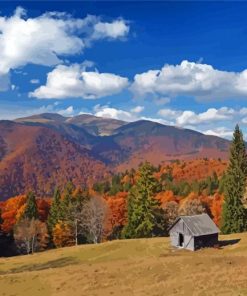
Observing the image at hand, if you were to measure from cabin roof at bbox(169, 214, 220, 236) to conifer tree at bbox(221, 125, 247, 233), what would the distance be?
544 inches

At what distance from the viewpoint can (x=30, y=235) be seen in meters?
97.2

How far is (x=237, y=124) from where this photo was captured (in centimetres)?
9006

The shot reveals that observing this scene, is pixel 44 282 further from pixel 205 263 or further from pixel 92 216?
pixel 92 216

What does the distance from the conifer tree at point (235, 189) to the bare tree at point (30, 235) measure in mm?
42792

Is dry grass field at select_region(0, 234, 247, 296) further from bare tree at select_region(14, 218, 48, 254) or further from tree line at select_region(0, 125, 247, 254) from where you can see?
bare tree at select_region(14, 218, 48, 254)

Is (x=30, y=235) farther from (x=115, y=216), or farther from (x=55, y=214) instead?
(x=115, y=216)

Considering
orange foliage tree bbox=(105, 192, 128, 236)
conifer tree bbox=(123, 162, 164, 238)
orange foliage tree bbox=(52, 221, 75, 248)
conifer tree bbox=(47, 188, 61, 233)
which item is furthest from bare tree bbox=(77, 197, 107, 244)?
orange foliage tree bbox=(105, 192, 128, 236)

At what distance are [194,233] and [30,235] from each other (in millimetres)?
44112

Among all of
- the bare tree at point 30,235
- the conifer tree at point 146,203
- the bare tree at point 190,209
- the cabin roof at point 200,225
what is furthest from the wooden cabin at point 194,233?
the bare tree at point 190,209

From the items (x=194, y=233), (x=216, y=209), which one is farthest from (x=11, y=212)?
(x=194, y=233)

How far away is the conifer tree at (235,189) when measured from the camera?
85312mm

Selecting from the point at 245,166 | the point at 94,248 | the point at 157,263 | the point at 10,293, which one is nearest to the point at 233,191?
the point at 245,166

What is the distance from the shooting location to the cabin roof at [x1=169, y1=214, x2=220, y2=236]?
2758 inches

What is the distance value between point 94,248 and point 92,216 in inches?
913
